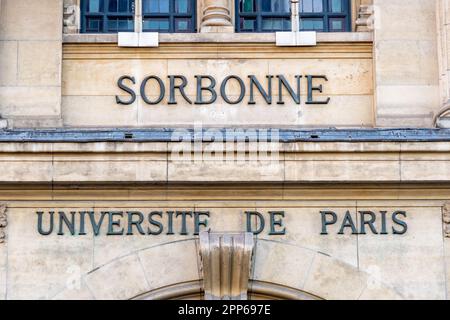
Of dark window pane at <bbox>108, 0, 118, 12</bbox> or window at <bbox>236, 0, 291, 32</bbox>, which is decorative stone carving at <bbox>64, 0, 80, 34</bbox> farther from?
window at <bbox>236, 0, 291, 32</bbox>

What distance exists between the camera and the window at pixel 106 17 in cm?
2036

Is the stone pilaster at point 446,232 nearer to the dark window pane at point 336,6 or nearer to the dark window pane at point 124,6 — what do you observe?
the dark window pane at point 336,6

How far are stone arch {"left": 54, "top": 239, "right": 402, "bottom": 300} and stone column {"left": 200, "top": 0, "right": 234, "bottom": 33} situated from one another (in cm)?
346

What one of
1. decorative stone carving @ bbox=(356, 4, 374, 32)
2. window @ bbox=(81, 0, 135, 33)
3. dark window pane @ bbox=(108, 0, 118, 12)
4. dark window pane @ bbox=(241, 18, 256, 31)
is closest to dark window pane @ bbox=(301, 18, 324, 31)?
decorative stone carving @ bbox=(356, 4, 374, 32)

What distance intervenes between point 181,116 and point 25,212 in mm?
2616

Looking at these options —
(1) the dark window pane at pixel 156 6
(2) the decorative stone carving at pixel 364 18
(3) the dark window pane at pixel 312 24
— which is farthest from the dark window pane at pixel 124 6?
(2) the decorative stone carving at pixel 364 18

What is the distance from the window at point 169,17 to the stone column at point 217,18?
21.3 inches

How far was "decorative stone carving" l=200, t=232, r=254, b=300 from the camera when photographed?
58.8 feet

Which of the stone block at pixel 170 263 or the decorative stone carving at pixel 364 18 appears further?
the decorative stone carving at pixel 364 18

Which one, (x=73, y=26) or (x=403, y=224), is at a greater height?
(x=73, y=26)

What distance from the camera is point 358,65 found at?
19.5m
